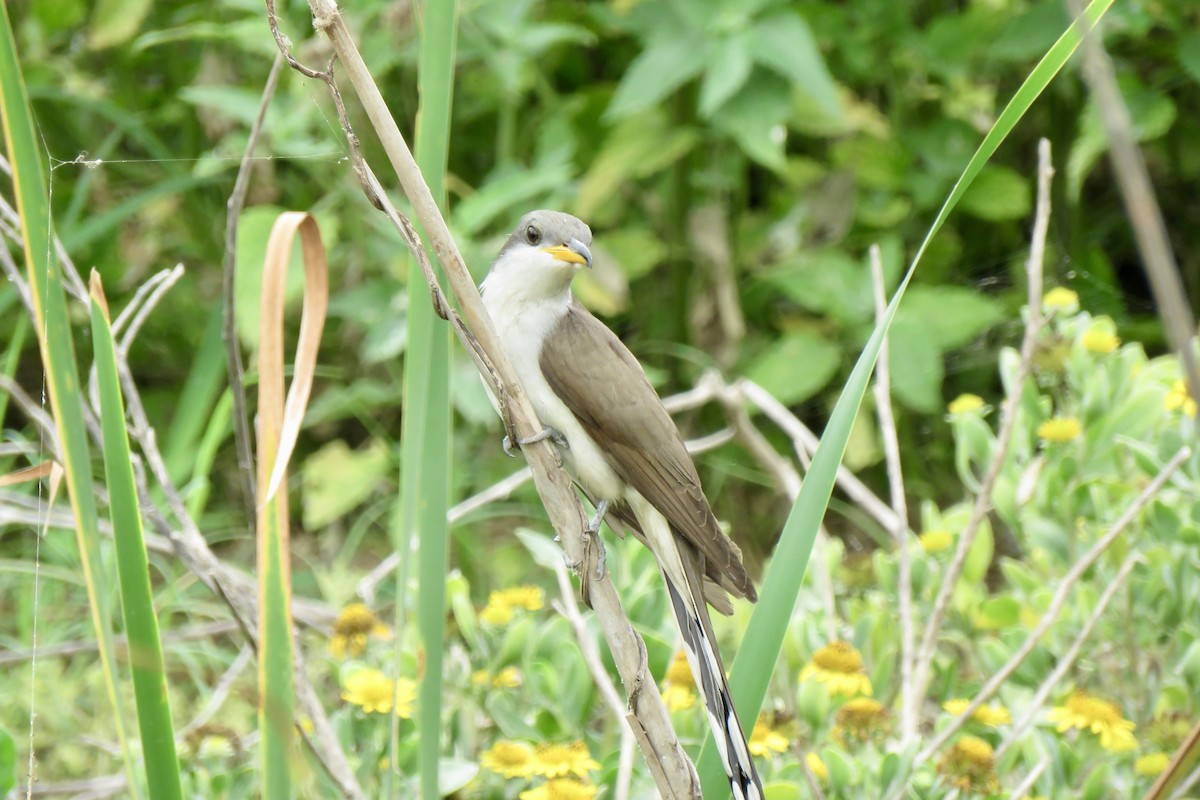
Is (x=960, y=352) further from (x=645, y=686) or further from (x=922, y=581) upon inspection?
(x=645, y=686)

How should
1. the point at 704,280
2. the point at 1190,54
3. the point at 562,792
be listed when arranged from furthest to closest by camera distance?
the point at 704,280
the point at 1190,54
the point at 562,792

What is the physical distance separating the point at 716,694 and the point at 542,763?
1.59 feet

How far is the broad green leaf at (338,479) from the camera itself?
13.2 ft

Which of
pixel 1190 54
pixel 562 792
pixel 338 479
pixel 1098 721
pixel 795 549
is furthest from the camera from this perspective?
pixel 338 479

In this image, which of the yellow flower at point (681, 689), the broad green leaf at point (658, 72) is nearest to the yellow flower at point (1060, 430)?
the yellow flower at point (681, 689)

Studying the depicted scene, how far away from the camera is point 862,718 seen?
2.06m

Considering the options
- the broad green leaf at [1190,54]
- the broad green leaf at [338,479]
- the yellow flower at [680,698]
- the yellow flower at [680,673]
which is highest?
the broad green leaf at [1190,54]

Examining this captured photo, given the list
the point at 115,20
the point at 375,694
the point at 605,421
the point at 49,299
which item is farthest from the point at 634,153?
the point at 49,299

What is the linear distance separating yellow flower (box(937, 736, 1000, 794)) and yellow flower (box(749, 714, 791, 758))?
247 millimetres

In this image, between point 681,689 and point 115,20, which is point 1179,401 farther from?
point 115,20

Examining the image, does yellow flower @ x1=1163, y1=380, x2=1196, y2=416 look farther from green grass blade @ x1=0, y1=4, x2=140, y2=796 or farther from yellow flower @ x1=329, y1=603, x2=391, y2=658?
green grass blade @ x1=0, y1=4, x2=140, y2=796

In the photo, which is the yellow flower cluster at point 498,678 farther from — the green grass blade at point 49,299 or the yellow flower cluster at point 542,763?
the green grass blade at point 49,299

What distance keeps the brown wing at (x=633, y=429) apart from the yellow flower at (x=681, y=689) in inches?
7.4

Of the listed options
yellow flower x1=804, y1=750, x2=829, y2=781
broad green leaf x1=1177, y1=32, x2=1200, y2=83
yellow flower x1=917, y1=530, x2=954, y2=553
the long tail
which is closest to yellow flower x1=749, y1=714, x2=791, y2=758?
yellow flower x1=804, y1=750, x2=829, y2=781
